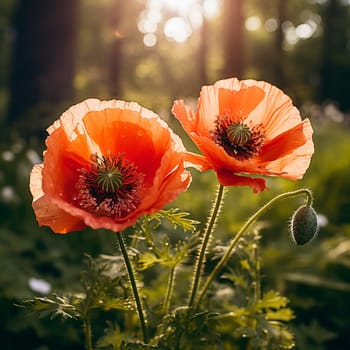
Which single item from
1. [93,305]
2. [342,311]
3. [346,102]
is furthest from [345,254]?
[346,102]

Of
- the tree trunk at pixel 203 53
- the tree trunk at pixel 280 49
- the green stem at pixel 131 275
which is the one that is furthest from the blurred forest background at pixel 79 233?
the tree trunk at pixel 280 49

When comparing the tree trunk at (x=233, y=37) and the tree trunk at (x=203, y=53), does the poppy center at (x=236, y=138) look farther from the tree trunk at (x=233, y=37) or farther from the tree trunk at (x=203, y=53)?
the tree trunk at (x=203, y=53)

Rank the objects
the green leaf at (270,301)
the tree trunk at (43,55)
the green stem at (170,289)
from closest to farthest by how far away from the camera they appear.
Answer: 1. the green stem at (170,289)
2. the green leaf at (270,301)
3. the tree trunk at (43,55)

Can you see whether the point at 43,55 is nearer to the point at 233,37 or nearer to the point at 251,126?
the point at 233,37

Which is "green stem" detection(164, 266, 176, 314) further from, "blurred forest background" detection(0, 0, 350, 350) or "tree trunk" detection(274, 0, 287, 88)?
"tree trunk" detection(274, 0, 287, 88)

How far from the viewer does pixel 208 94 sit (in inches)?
77.0

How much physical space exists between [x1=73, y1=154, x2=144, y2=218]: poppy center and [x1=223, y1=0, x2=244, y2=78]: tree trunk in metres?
11.7

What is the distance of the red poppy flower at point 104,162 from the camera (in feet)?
5.60

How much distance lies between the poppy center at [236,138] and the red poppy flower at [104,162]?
0.73 feet

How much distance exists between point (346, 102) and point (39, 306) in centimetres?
3497

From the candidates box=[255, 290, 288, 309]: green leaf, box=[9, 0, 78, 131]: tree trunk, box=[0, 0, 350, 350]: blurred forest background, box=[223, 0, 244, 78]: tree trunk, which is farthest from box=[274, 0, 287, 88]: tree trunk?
box=[255, 290, 288, 309]: green leaf

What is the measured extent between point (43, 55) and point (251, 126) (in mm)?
6585

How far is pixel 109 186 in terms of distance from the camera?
5.78ft

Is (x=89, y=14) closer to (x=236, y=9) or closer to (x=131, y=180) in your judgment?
(x=236, y=9)
